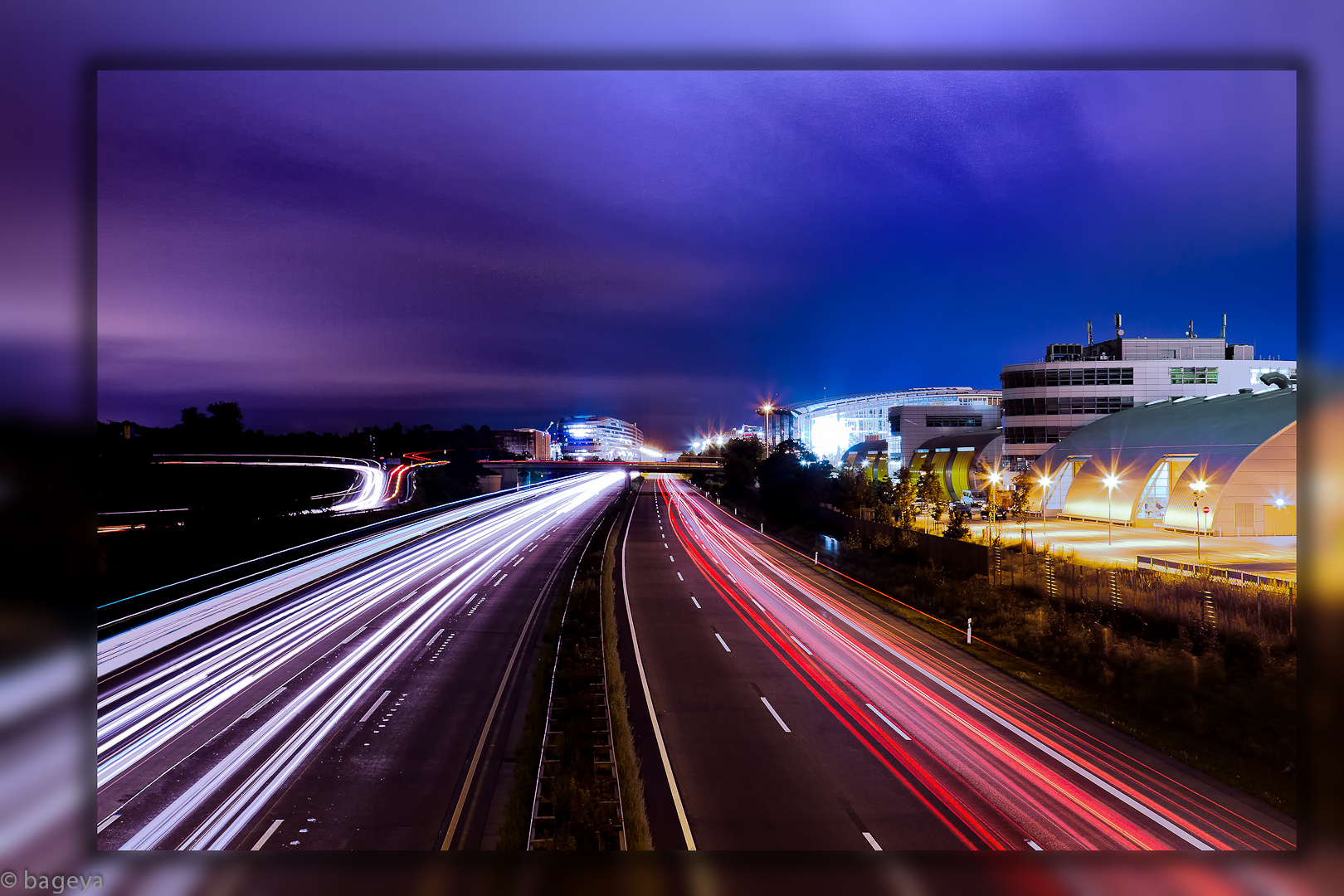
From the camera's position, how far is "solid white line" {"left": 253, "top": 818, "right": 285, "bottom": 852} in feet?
19.9

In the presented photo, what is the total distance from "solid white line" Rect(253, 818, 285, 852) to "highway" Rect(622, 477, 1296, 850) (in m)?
3.94

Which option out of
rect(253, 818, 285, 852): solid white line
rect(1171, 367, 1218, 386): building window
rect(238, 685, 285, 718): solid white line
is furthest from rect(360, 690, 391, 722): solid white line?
rect(1171, 367, 1218, 386): building window

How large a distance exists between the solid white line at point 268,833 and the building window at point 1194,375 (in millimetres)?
52492

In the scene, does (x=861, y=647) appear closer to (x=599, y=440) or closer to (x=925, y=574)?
(x=925, y=574)

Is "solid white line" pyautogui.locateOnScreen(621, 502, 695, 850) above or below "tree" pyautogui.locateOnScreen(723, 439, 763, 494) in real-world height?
below

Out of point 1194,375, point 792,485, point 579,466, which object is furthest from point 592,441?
point 1194,375

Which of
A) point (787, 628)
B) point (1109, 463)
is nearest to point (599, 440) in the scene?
point (1109, 463)

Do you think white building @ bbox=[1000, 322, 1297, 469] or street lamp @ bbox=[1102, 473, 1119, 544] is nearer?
street lamp @ bbox=[1102, 473, 1119, 544]

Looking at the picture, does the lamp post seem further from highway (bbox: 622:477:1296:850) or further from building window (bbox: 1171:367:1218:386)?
highway (bbox: 622:477:1296:850)

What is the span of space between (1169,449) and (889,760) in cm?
2677

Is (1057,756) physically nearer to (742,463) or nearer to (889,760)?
(889,760)

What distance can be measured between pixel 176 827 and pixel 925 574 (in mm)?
17558

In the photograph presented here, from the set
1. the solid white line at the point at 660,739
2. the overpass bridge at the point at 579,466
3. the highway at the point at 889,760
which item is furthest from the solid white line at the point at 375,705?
the overpass bridge at the point at 579,466

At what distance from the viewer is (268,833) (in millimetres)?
6215
